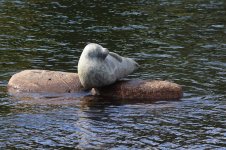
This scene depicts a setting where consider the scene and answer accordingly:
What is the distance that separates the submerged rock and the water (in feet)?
1.23

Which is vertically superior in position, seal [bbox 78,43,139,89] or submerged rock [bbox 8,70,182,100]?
seal [bbox 78,43,139,89]

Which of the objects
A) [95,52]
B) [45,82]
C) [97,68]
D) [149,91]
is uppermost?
[95,52]

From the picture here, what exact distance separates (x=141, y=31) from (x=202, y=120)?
1118 centimetres

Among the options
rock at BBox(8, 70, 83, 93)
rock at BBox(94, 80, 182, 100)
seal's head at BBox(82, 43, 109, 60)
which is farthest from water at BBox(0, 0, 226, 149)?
seal's head at BBox(82, 43, 109, 60)

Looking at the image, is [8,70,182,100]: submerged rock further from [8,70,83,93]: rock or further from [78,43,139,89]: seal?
[78,43,139,89]: seal

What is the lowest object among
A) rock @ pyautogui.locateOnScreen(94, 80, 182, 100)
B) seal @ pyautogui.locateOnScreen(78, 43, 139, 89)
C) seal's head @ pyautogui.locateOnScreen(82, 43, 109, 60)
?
rock @ pyautogui.locateOnScreen(94, 80, 182, 100)

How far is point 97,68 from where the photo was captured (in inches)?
683

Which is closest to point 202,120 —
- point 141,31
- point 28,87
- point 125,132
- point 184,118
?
point 184,118

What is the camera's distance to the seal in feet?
56.8

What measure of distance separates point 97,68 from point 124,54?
5.01 meters

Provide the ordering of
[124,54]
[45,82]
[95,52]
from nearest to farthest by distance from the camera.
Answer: [95,52], [45,82], [124,54]

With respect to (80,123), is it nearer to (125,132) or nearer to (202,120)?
(125,132)

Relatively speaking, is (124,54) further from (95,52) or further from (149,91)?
(149,91)

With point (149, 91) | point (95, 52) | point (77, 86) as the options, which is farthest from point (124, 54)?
point (149, 91)
